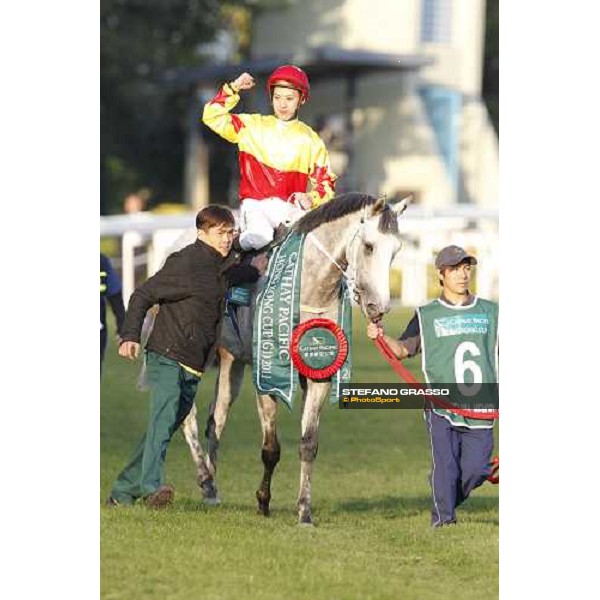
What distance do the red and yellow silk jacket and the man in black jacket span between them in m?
0.40

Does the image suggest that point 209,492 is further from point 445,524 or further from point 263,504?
point 445,524

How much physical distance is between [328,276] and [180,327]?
27.6 inches

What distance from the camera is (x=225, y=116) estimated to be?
325 inches

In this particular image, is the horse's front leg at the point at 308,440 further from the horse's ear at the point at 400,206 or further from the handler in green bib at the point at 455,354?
the horse's ear at the point at 400,206

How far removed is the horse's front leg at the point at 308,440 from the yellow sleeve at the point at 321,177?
2.92 ft

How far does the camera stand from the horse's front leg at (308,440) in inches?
314

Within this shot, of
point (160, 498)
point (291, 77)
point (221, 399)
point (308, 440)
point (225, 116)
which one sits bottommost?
point (160, 498)

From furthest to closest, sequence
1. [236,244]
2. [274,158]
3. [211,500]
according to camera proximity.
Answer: [211,500]
[236,244]
[274,158]

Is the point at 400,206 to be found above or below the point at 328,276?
above

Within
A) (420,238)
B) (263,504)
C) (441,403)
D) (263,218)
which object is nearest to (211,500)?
(263,504)

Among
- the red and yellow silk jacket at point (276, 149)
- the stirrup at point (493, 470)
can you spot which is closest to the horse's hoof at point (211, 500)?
the stirrup at point (493, 470)
